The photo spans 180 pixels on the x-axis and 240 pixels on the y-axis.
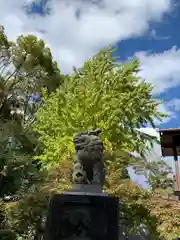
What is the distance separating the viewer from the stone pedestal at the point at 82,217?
625 cm

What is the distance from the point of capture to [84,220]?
6344mm

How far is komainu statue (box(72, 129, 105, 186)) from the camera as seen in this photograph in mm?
7418

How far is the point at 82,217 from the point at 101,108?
10.0 m

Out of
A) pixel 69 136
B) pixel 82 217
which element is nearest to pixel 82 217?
pixel 82 217

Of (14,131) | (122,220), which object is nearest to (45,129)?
(14,131)

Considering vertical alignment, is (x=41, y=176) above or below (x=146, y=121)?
below

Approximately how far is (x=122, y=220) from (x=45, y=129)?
272 inches

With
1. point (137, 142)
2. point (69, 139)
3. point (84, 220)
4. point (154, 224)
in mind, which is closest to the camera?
point (84, 220)

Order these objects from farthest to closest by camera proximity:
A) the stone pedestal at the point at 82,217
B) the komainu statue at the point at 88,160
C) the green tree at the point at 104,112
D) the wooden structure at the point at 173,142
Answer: the wooden structure at the point at 173,142 < the green tree at the point at 104,112 < the komainu statue at the point at 88,160 < the stone pedestal at the point at 82,217

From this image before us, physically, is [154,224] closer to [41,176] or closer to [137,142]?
[137,142]

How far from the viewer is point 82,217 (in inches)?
251

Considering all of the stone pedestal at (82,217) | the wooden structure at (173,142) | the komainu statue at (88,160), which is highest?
the wooden structure at (173,142)

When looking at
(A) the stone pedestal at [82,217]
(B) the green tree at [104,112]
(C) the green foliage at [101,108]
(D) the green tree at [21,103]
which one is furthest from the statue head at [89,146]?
(D) the green tree at [21,103]

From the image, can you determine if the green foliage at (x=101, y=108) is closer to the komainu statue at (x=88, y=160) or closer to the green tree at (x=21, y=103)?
the green tree at (x=21, y=103)
